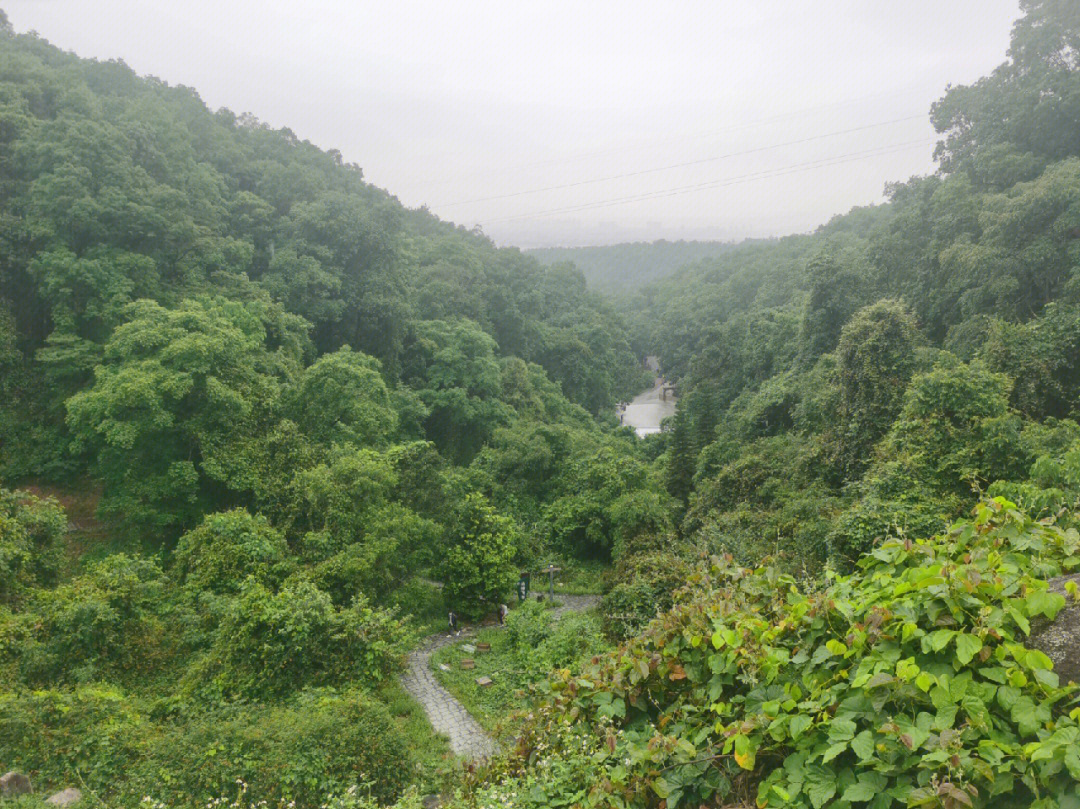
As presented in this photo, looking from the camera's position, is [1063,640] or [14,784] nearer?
[1063,640]

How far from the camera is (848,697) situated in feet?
7.93

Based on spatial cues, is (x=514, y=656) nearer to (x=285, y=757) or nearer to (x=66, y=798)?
(x=285, y=757)

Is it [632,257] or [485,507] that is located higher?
[632,257]

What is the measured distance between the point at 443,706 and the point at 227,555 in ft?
14.3

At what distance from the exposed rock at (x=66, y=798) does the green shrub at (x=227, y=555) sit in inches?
165

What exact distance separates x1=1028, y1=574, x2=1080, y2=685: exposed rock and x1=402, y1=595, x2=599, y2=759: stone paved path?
6454mm

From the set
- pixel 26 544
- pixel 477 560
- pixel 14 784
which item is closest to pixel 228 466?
pixel 26 544

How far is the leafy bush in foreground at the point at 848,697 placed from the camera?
6.93 ft

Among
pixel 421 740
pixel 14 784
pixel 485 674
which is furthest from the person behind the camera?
pixel 485 674

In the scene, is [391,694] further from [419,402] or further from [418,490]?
[419,402]

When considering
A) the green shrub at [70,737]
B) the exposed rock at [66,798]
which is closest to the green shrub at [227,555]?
the green shrub at [70,737]

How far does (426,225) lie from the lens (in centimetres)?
4578

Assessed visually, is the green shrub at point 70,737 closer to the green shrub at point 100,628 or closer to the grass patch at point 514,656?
the green shrub at point 100,628

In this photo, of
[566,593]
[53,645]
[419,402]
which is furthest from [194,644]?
Result: [419,402]
